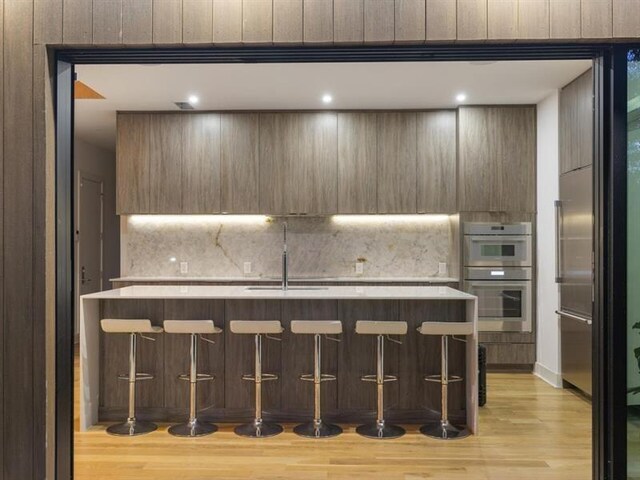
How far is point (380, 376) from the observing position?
395cm

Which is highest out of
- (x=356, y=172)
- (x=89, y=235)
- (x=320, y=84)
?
(x=320, y=84)

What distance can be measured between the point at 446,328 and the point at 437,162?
2711 millimetres

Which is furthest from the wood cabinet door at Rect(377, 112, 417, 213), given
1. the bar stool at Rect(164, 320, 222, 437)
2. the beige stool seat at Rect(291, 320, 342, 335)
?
the bar stool at Rect(164, 320, 222, 437)

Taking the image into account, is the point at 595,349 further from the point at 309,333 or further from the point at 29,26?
the point at 29,26

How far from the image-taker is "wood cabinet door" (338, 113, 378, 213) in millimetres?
6102

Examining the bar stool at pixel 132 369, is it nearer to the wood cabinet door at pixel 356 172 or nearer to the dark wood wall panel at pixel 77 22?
the dark wood wall panel at pixel 77 22

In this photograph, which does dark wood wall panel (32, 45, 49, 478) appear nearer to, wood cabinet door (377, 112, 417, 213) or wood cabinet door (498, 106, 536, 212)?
wood cabinet door (377, 112, 417, 213)

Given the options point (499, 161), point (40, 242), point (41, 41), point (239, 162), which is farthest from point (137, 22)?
point (499, 161)

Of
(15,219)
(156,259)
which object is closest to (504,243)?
(156,259)

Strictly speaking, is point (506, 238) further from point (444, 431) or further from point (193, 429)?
point (193, 429)

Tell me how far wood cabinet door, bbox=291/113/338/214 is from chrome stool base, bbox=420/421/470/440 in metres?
2.78

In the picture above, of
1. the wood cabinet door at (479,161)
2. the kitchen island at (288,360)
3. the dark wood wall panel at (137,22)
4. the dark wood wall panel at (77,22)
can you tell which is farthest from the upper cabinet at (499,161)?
the dark wood wall panel at (77,22)

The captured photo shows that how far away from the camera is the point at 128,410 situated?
4207 millimetres

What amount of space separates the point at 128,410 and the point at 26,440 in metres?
1.85
